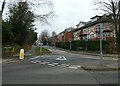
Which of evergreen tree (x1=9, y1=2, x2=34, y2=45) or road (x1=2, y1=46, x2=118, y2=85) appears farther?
evergreen tree (x1=9, y1=2, x2=34, y2=45)

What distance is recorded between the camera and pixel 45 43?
15675cm

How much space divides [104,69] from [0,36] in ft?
74.9

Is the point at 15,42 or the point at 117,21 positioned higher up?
the point at 117,21

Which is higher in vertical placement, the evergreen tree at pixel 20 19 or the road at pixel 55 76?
the evergreen tree at pixel 20 19

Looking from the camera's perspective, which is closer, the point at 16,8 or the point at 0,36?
the point at 0,36

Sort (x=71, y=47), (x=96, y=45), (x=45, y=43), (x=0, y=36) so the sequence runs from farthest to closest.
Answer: (x=45, y=43)
(x=71, y=47)
(x=96, y=45)
(x=0, y=36)

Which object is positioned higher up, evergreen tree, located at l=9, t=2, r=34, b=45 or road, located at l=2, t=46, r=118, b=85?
evergreen tree, located at l=9, t=2, r=34, b=45

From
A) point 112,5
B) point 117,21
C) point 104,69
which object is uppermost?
point 112,5

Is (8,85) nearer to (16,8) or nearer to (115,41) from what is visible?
(16,8)

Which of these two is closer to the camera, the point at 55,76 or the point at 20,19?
the point at 55,76

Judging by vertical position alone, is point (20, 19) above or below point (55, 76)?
above

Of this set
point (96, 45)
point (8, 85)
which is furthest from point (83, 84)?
point (96, 45)

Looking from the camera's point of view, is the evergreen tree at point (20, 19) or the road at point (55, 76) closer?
the road at point (55, 76)

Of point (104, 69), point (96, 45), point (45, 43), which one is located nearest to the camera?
point (104, 69)
